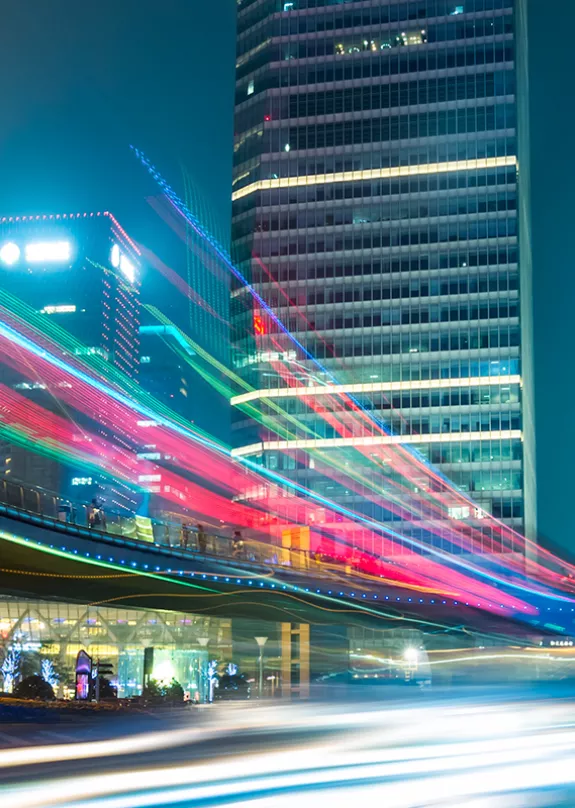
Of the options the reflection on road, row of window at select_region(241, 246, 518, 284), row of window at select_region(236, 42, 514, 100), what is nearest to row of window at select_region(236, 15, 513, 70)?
row of window at select_region(236, 42, 514, 100)

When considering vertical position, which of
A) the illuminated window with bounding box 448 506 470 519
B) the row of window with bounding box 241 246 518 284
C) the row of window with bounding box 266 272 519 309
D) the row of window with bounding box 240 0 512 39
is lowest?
the illuminated window with bounding box 448 506 470 519

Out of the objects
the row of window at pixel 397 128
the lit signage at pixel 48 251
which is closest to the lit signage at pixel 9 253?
the lit signage at pixel 48 251

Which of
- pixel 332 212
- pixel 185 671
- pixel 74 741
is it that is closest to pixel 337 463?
pixel 332 212

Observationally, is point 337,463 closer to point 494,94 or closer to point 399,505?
point 399,505

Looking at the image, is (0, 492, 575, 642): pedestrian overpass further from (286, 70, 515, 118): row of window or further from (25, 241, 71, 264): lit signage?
(25, 241, 71, 264): lit signage

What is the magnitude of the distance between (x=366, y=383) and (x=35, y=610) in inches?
2212

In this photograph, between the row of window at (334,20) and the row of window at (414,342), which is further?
the row of window at (334,20)

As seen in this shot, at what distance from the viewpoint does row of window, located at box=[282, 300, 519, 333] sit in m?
121

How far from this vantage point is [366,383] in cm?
12400

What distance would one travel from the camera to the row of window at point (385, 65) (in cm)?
12412

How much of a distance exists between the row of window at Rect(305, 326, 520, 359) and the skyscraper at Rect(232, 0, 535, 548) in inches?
6.4

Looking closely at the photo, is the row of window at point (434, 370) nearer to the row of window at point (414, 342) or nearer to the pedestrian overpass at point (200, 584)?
the row of window at point (414, 342)

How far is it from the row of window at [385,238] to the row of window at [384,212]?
56.6 inches

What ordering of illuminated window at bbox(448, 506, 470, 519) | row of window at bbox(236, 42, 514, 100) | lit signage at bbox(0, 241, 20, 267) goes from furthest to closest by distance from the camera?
lit signage at bbox(0, 241, 20, 267) → row of window at bbox(236, 42, 514, 100) → illuminated window at bbox(448, 506, 470, 519)
